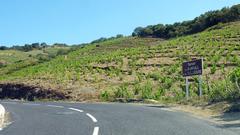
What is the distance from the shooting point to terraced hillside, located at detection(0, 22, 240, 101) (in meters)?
34.3

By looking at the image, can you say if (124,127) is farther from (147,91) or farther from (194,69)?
(147,91)

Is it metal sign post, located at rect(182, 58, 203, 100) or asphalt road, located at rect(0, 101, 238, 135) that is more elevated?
metal sign post, located at rect(182, 58, 203, 100)

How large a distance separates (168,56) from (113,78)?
44.4ft

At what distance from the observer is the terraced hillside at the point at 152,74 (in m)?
34.3

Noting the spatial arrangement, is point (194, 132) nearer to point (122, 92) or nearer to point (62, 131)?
point (62, 131)

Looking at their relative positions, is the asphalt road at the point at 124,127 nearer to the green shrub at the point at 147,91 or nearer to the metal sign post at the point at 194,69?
the metal sign post at the point at 194,69

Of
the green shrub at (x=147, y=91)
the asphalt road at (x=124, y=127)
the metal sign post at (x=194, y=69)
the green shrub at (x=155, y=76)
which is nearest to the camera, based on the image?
the asphalt road at (x=124, y=127)

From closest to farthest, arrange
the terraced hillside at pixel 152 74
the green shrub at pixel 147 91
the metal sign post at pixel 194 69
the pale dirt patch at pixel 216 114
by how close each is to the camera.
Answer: the pale dirt patch at pixel 216 114 → the metal sign post at pixel 194 69 → the green shrub at pixel 147 91 → the terraced hillside at pixel 152 74

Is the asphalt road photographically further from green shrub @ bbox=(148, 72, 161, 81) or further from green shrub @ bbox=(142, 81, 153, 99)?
green shrub @ bbox=(148, 72, 161, 81)

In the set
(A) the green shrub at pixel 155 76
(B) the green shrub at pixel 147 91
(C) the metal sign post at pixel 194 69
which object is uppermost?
(C) the metal sign post at pixel 194 69

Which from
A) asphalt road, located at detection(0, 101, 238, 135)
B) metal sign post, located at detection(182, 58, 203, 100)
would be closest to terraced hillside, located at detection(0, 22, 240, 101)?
metal sign post, located at detection(182, 58, 203, 100)

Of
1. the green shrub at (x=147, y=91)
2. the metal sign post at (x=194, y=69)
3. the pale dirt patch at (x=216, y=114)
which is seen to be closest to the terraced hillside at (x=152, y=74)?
the green shrub at (x=147, y=91)

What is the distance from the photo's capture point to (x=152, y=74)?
45594 millimetres

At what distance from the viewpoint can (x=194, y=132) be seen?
1293 centimetres
